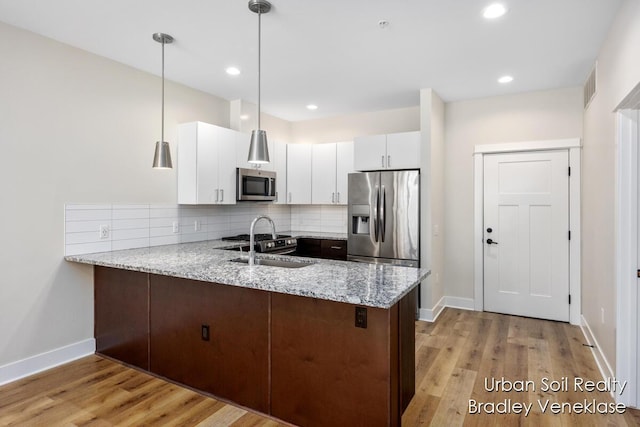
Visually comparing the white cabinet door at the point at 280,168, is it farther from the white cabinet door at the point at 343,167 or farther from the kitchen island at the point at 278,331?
the kitchen island at the point at 278,331

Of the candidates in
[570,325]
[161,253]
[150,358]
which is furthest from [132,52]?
[570,325]

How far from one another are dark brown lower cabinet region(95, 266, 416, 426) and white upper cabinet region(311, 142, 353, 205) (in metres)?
2.73

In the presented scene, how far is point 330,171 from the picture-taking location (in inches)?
197

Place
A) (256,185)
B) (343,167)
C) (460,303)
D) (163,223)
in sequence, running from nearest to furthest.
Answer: (163,223) < (256,185) < (460,303) < (343,167)

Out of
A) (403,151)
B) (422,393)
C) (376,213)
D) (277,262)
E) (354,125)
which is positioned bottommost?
(422,393)

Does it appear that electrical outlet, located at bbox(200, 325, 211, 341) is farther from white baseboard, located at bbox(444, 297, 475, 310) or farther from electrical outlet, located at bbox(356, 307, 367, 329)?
white baseboard, located at bbox(444, 297, 475, 310)

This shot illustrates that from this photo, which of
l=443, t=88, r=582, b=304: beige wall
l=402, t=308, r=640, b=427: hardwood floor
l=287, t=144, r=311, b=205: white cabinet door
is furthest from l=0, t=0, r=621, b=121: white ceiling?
l=402, t=308, r=640, b=427: hardwood floor

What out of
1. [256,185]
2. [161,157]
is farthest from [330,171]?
[161,157]

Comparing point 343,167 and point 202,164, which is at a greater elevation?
point 343,167

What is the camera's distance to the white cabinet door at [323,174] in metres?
4.99

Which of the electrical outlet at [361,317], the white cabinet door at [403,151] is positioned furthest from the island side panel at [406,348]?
the white cabinet door at [403,151]

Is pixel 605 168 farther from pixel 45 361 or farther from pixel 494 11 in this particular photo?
pixel 45 361

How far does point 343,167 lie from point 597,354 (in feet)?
10.8

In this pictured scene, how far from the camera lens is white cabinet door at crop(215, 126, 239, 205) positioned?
3.94m
